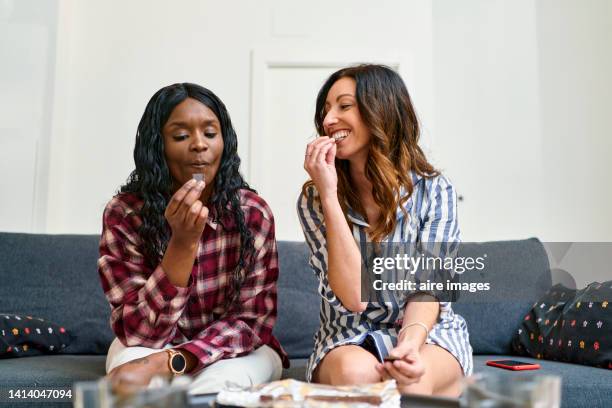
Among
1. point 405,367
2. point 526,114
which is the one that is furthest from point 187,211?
point 526,114

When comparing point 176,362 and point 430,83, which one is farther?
point 430,83

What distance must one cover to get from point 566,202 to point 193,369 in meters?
2.76

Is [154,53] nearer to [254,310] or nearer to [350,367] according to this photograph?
[254,310]

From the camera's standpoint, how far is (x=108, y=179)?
3.41m

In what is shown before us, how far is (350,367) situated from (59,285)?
1.21 m

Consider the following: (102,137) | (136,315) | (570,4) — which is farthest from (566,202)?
(136,315)

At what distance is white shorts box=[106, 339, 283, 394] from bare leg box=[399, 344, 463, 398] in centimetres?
39

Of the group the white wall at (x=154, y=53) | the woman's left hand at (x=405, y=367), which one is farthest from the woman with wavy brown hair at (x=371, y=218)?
the white wall at (x=154, y=53)

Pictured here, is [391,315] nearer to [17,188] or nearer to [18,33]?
[17,188]

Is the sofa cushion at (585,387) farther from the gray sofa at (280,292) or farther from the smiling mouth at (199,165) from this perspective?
the smiling mouth at (199,165)

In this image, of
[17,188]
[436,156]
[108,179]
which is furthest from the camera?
[436,156]

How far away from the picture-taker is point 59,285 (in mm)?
2162

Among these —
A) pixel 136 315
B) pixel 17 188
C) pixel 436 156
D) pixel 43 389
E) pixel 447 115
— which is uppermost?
pixel 447 115

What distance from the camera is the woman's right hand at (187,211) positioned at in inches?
56.1
